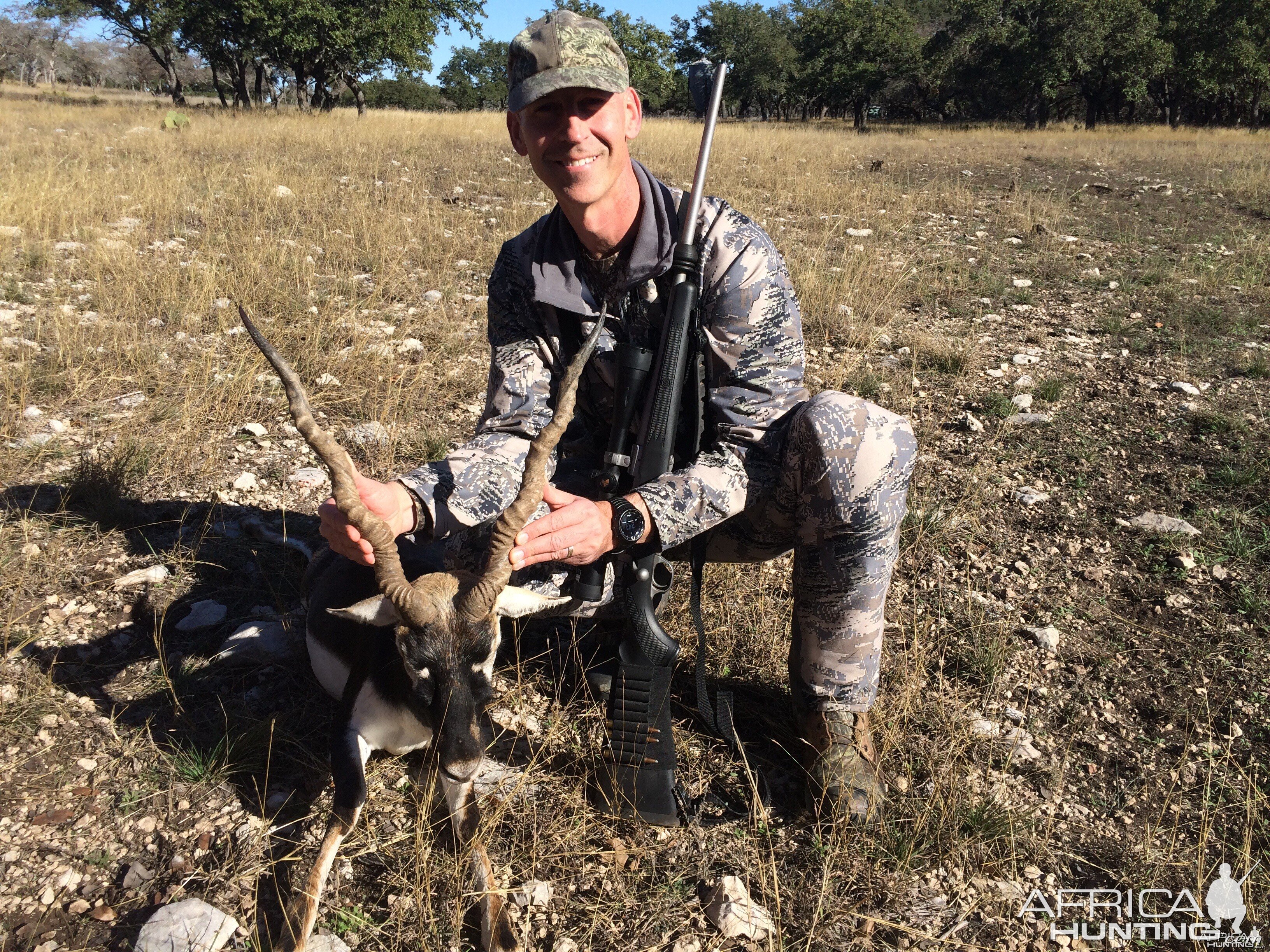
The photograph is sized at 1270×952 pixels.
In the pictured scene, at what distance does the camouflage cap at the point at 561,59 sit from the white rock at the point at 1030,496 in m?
3.34

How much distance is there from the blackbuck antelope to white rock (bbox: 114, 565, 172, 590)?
140cm

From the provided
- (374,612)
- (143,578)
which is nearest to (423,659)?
(374,612)

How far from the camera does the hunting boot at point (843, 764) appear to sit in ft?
9.55

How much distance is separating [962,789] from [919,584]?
55.3 inches

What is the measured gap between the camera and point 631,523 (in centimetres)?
292

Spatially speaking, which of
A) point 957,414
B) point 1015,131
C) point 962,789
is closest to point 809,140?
point 1015,131

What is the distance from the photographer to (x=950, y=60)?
151 ft

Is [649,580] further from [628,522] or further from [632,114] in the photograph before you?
[632,114]

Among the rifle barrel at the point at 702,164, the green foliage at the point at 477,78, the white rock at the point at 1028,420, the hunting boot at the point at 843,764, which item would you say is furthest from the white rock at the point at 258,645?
the green foliage at the point at 477,78

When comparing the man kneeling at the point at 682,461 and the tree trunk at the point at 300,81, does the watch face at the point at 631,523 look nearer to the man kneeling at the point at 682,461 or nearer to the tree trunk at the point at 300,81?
the man kneeling at the point at 682,461

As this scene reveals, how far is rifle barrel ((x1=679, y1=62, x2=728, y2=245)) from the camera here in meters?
3.14

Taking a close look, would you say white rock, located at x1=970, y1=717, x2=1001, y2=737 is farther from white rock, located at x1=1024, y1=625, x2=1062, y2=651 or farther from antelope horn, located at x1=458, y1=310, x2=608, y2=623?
antelope horn, located at x1=458, y1=310, x2=608, y2=623

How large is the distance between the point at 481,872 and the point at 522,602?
2.97 feet

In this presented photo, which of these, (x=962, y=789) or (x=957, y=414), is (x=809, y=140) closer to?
(x=957, y=414)
